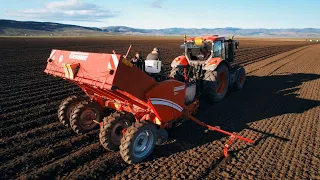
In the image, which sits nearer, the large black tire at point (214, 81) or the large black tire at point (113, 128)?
the large black tire at point (113, 128)

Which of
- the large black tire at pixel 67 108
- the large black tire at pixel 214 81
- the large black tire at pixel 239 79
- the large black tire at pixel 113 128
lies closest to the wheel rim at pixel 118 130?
the large black tire at pixel 113 128

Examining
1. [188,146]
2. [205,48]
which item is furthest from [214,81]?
[188,146]

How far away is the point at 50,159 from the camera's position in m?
4.85

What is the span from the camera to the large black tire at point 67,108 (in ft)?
19.1

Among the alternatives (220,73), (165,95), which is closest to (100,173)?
(165,95)

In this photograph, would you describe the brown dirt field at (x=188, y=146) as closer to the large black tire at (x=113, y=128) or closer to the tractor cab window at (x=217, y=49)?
the large black tire at (x=113, y=128)

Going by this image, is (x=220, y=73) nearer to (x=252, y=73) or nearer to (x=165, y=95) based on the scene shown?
(x=165, y=95)

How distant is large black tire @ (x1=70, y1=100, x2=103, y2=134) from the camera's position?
5.57m

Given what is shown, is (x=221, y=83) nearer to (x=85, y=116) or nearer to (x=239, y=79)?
(x=239, y=79)

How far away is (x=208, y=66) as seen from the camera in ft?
25.6

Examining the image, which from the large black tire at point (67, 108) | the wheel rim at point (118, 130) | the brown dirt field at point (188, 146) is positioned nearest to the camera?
the brown dirt field at point (188, 146)

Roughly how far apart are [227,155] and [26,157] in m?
3.77

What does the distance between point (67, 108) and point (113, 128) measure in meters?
1.57

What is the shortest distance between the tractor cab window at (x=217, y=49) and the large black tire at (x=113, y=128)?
4.26 metres
